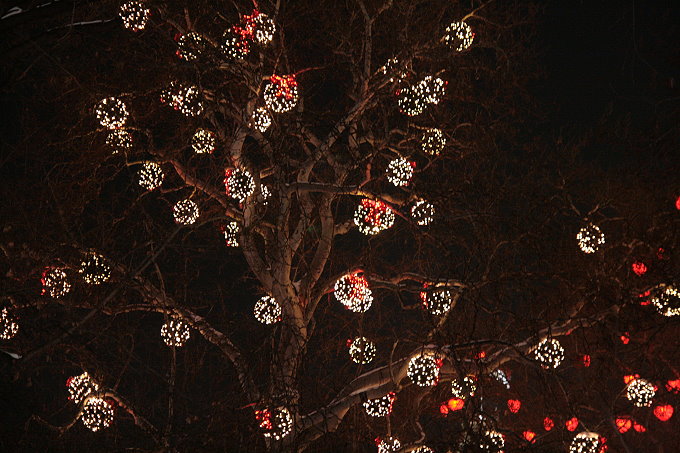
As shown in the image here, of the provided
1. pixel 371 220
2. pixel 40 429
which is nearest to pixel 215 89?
pixel 371 220

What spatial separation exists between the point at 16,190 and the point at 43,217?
48.6 inches

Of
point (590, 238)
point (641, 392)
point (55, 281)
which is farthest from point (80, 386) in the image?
point (641, 392)

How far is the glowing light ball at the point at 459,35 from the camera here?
22.5 feet

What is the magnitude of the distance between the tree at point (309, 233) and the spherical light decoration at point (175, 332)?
36 millimetres

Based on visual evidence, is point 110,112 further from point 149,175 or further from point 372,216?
point 372,216

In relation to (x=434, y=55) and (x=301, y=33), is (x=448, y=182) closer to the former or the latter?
(x=434, y=55)

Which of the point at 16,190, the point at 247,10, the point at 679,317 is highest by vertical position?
the point at 247,10

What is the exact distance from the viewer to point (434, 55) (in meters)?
7.57

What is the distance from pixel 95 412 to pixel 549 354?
14.5ft

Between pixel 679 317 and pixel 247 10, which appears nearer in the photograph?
pixel 679 317

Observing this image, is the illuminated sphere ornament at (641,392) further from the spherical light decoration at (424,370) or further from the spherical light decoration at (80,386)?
the spherical light decoration at (80,386)

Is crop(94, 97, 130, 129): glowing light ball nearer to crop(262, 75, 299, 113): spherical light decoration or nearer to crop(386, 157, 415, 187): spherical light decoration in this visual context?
crop(262, 75, 299, 113): spherical light decoration

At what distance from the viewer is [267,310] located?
752 centimetres

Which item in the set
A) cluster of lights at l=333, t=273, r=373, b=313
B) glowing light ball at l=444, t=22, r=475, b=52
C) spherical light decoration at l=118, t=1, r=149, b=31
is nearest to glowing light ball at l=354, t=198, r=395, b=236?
cluster of lights at l=333, t=273, r=373, b=313
